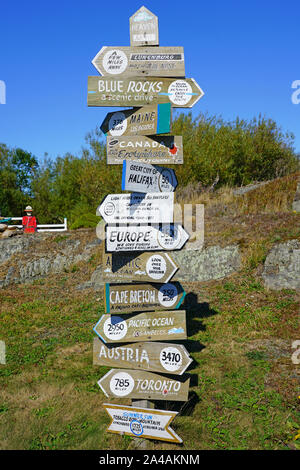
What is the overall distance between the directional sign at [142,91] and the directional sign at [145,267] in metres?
1.95

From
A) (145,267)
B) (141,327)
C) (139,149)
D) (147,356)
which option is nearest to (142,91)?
(139,149)

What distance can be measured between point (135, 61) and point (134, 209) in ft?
6.17

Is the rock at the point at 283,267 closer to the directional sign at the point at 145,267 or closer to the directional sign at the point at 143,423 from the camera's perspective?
the directional sign at the point at 145,267

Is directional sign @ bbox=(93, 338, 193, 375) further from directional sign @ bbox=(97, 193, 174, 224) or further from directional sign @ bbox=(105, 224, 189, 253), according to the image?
directional sign @ bbox=(97, 193, 174, 224)

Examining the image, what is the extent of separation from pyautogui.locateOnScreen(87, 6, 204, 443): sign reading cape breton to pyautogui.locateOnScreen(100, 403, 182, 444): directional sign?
1cm

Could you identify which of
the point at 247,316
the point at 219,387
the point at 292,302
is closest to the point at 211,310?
the point at 247,316

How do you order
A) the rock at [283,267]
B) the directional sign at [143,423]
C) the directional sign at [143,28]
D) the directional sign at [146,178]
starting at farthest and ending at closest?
the rock at [283,267], the directional sign at [143,28], the directional sign at [146,178], the directional sign at [143,423]

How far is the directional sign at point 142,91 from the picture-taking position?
4828 mm

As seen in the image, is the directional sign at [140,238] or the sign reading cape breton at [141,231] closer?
the sign reading cape breton at [141,231]

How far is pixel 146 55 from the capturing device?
4828 mm

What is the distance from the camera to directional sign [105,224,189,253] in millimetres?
4695

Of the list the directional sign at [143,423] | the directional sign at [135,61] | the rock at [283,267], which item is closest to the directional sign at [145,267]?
the directional sign at [143,423]

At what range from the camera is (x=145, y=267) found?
4.72m

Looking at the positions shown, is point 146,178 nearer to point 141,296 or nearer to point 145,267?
point 145,267
